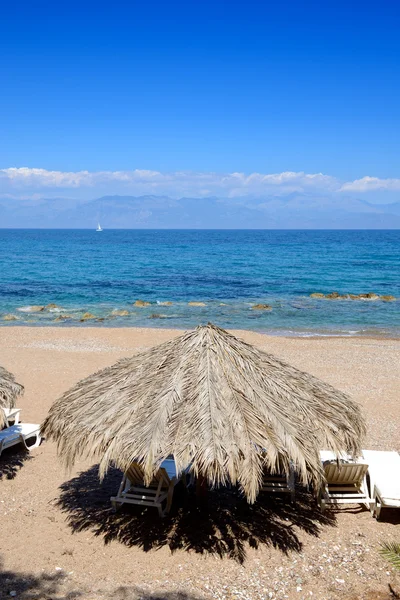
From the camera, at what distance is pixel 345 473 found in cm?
726

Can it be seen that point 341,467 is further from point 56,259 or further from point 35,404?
point 56,259

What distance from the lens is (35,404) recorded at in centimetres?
1180

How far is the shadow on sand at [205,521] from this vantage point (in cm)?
648

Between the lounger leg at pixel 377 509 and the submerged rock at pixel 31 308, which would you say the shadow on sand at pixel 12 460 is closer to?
the lounger leg at pixel 377 509

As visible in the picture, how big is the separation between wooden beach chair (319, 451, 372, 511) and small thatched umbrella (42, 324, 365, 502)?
0.62 metres

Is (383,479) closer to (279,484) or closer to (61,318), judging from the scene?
(279,484)

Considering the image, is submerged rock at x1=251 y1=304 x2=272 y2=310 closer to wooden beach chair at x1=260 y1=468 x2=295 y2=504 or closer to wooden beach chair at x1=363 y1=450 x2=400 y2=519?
wooden beach chair at x1=363 y1=450 x2=400 y2=519

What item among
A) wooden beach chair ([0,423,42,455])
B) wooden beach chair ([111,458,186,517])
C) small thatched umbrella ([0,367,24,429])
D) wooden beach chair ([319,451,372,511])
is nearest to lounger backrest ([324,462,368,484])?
wooden beach chair ([319,451,372,511])

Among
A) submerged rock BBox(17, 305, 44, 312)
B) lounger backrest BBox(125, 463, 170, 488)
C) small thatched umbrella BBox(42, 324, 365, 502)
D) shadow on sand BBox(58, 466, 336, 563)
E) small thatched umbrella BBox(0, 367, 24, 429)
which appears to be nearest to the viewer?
small thatched umbrella BBox(42, 324, 365, 502)

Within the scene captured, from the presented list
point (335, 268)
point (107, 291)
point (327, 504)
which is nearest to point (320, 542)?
point (327, 504)

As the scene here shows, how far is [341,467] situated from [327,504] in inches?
25.2

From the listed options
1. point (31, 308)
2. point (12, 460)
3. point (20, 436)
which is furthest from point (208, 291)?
point (12, 460)

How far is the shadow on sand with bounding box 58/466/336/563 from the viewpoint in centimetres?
648

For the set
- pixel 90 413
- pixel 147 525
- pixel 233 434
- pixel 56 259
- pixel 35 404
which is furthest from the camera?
pixel 56 259
